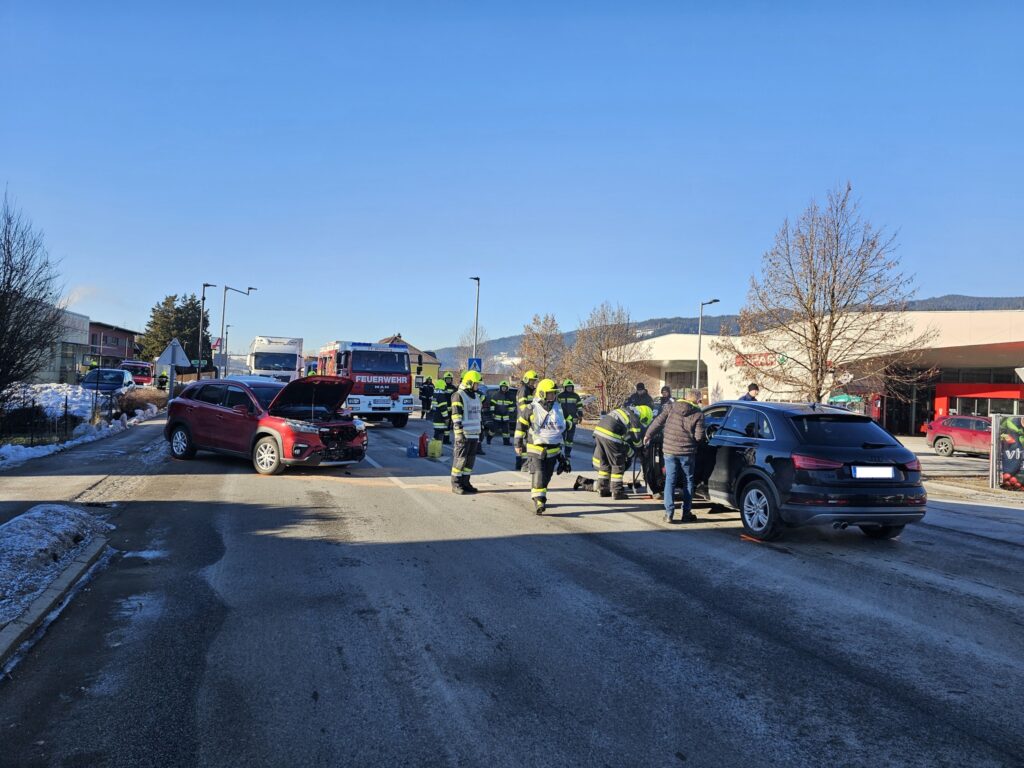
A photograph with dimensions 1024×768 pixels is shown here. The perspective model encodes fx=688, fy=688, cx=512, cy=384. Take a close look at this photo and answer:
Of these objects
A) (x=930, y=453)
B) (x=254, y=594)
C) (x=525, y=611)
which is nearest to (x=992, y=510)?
(x=525, y=611)

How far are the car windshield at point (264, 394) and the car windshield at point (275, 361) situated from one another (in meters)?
16.9

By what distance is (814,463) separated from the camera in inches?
291

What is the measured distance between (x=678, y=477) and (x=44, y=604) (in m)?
6.94

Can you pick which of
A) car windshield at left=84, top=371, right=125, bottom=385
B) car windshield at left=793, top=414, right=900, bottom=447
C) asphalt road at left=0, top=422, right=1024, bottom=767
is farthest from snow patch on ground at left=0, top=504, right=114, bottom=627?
car windshield at left=84, top=371, right=125, bottom=385

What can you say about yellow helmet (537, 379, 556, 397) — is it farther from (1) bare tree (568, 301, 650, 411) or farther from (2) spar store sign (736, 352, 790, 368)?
(1) bare tree (568, 301, 650, 411)

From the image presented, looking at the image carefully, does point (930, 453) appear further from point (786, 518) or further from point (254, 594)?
point (254, 594)

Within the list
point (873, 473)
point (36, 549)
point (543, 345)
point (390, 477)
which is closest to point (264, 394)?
point (390, 477)

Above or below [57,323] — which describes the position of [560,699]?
below

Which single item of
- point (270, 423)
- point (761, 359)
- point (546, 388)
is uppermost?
point (761, 359)

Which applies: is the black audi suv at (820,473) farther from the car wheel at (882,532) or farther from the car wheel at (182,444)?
the car wheel at (182,444)

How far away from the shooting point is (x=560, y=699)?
380 centimetres

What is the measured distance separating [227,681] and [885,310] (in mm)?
18756

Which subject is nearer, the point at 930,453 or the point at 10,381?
the point at 10,381

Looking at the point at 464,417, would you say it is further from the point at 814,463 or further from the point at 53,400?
the point at 53,400
